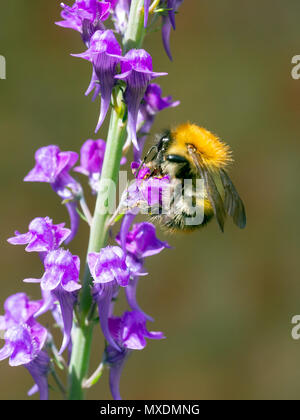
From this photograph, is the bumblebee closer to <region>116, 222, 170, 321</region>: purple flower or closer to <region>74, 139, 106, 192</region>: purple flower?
→ <region>116, 222, 170, 321</region>: purple flower

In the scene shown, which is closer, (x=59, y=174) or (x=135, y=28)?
(x=135, y=28)

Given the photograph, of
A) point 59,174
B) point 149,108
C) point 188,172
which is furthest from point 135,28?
point 59,174

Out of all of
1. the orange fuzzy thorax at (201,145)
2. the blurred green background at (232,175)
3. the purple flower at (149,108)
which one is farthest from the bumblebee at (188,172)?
the blurred green background at (232,175)

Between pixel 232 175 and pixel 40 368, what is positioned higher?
pixel 232 175

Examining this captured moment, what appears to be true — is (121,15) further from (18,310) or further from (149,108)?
(18,310)

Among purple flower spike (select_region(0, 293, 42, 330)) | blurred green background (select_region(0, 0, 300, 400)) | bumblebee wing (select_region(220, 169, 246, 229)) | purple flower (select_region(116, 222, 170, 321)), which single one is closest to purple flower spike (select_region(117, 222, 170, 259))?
purple flower (select_region(116, 222, 170, 321))

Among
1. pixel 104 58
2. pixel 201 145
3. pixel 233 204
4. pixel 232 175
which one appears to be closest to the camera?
pixel 104 58
